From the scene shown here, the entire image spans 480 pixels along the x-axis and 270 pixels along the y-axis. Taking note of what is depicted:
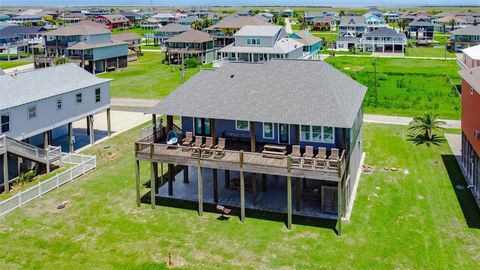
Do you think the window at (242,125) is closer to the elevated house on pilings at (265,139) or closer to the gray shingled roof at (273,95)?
the elevated house on pilings at (265,139)

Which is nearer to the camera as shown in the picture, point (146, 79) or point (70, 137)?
point (70, 137)

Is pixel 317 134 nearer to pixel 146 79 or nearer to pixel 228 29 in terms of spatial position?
pixel 146 79

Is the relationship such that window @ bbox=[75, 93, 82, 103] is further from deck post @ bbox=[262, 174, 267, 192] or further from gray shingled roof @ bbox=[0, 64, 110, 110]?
deck post @ bbox=[262, 174, 267, 192]

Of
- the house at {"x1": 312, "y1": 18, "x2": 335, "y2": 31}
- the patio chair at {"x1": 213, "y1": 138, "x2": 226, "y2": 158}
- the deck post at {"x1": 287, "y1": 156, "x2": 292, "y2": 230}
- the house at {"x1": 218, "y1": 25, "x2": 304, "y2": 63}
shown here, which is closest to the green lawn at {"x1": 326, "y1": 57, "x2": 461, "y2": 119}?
the house at {"x1": 218, "y1": 25, "x2": 304, "y2": 63}

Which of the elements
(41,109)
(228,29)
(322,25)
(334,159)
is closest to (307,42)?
(228,29)

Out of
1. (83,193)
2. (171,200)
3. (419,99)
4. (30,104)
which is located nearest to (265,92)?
(171,200)

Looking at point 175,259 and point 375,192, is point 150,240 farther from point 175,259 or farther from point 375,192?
point 375,192

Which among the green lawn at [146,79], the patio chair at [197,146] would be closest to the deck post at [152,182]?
the patio chair at [197,146]

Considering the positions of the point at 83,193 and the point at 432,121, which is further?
the point at 432,121
